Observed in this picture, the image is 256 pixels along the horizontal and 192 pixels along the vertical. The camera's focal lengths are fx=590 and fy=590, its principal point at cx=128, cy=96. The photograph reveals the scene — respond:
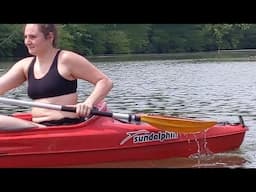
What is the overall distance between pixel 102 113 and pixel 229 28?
55.0 meters

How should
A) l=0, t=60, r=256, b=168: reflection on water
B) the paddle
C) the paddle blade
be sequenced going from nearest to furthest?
1. the paddle
2. the paddle blade
3. l=0, t=60, r=256, b=168: reflection on water

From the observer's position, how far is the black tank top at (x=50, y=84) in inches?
198

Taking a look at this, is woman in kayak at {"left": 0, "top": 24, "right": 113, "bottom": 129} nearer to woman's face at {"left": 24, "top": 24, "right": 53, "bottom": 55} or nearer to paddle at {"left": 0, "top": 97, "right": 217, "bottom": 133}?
woman's face at {"left": 24, "top": 24, "right": 53, "bottom": 55}

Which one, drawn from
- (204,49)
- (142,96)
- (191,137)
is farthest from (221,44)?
(191,137)

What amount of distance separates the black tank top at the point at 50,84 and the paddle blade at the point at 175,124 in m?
0.81

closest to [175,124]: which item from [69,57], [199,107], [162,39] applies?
[69,57]

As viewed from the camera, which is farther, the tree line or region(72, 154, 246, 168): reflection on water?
the tree line

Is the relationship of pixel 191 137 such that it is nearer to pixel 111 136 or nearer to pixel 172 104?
pixel 111 136

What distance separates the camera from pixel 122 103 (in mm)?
12242

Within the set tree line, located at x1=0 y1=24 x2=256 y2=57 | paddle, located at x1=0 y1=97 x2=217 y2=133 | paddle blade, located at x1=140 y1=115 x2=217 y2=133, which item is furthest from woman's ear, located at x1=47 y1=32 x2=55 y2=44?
tree line, located at x1=0 y1=24 x2=256 y2=57

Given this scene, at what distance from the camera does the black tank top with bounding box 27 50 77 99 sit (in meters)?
5.02

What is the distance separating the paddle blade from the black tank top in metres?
0.81

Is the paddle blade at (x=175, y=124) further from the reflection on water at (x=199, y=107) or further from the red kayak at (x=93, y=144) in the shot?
the reflection on water at (x=199, y=107)
